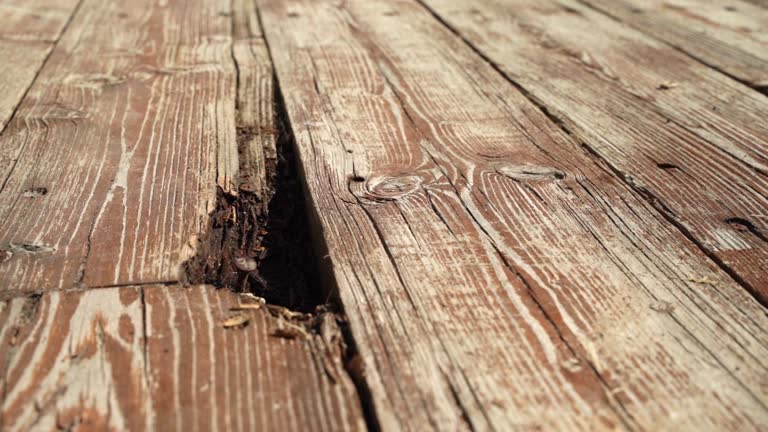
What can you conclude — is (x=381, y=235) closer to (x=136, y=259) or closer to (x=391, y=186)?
(x=391, y=186)

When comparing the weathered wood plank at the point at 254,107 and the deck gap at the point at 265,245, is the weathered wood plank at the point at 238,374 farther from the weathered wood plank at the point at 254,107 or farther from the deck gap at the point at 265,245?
the weathered wood plank at the point at 254,107

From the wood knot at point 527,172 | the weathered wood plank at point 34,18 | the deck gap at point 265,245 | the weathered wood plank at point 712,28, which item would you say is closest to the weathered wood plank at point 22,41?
the weathered wood plank at point 34,18

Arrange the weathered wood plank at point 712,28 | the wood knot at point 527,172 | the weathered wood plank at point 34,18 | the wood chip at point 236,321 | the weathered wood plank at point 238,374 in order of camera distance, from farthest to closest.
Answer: the weathered wood plank at point 34,18
the weathered wood plank at point 712,28
the wood knot at point 527,172
the wood chip at point 236,321
the weathered wood plank at point 238,374

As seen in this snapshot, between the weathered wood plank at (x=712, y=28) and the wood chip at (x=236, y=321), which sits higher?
the weathered wood plank at (x=712, y=28)

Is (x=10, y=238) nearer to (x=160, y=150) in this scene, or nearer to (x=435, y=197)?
(x=160, y=150)

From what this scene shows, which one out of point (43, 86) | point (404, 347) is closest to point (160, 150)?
point (43, 86)

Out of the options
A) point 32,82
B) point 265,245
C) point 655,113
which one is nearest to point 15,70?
point 32,82
